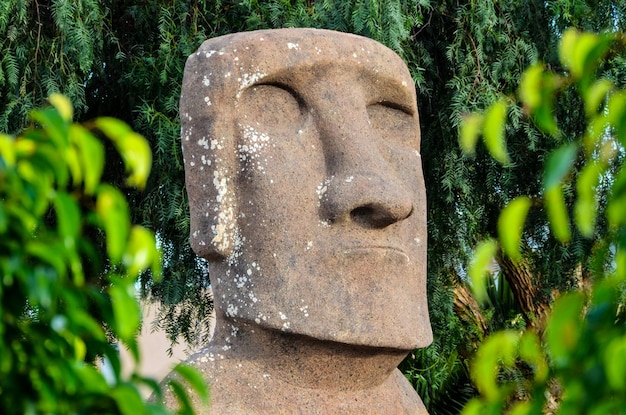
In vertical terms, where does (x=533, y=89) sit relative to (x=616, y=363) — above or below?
above

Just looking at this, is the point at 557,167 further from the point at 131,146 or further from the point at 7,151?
the point at 7,151

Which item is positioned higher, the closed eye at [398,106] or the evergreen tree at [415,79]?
the closed eye at [398,106]

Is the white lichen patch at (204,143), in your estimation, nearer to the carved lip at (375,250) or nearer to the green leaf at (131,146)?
the carved lip at (375,250)

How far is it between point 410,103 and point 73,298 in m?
2.86

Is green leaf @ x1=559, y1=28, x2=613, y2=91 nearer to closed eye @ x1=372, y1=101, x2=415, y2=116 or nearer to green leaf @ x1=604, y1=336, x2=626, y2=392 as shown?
green leaf @ x1=604, y1=336, x2=626, y2=392

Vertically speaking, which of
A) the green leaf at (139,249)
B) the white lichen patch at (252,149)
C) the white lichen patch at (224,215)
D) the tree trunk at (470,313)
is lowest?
the tree trunk at (470,313)

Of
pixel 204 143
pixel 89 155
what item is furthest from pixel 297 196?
pixel 89 155

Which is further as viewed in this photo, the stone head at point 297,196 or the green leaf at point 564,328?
the stone head at point 297,196

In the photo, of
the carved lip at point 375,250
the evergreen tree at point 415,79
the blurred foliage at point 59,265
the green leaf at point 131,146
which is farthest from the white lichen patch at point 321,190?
the green leaf at point 131,146

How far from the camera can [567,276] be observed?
6906 mm

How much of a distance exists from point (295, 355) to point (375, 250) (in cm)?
41

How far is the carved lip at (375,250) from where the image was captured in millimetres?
4062

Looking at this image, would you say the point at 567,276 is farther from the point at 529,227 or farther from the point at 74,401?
the point at 74,401

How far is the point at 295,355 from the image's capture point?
4078 millimetres
